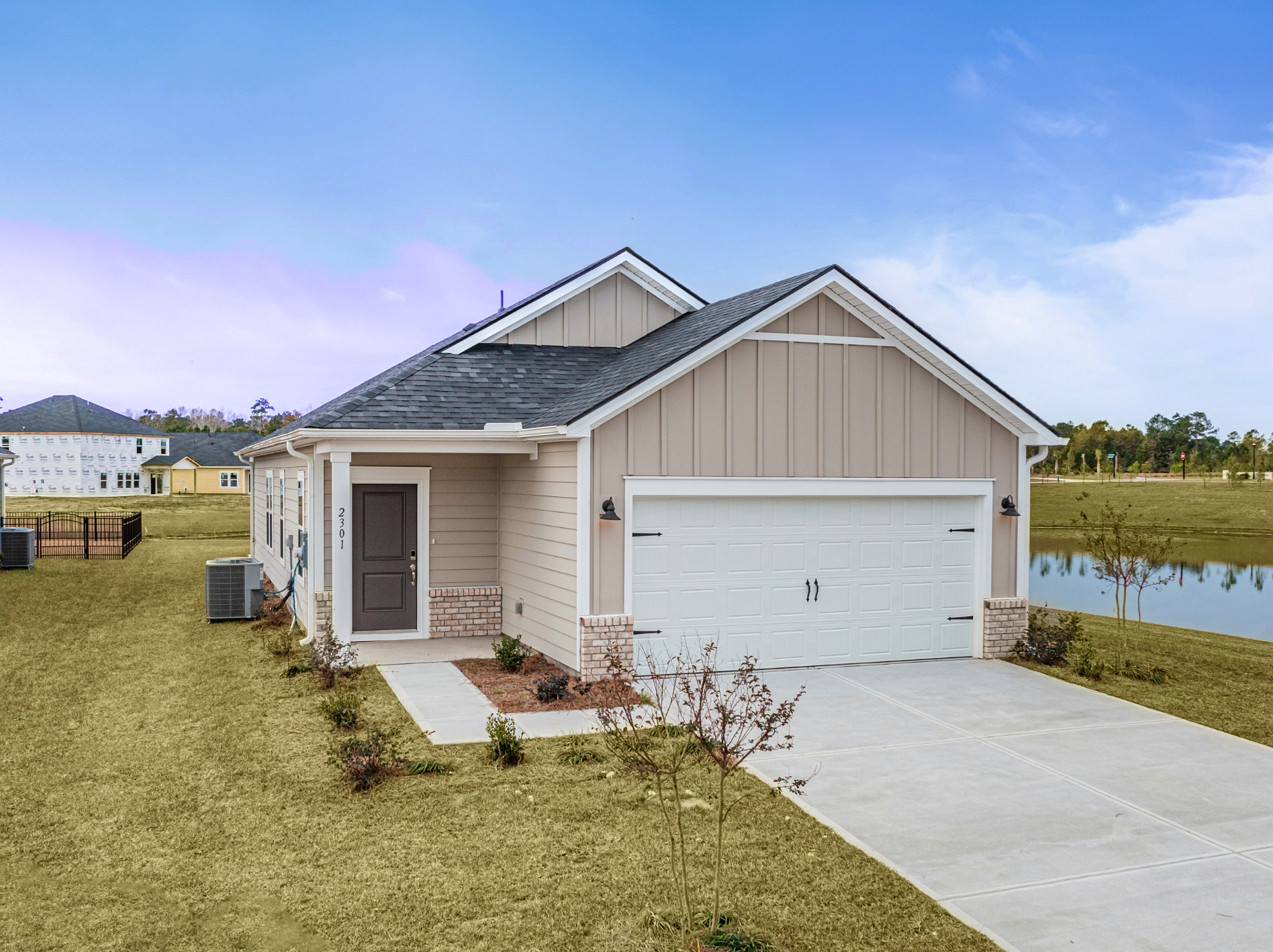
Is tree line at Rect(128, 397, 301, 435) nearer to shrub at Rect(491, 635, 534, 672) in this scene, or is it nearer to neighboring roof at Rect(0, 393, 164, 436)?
neighboring roof at Rect(0, 393, 164, 436)

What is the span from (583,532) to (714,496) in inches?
65.0

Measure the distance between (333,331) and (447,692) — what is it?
4569 centimetres

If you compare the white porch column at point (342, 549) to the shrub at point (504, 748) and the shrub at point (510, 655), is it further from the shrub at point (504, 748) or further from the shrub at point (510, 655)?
the shrub at point (504, 748)

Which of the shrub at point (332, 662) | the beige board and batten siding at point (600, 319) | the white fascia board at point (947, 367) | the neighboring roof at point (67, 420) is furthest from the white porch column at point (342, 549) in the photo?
the neighboring roof at point (67, 420)

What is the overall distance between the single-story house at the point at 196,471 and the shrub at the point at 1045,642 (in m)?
67.8

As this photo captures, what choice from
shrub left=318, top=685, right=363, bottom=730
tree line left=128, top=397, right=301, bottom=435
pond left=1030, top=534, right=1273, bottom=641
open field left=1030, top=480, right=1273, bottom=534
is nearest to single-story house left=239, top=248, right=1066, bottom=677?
shrub left=318, top=685, right=363, bottom=730

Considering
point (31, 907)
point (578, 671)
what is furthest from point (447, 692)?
point (31, 907)

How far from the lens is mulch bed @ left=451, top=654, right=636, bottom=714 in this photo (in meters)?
9.42

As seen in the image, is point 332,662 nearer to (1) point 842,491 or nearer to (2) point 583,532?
(2) point 583,532

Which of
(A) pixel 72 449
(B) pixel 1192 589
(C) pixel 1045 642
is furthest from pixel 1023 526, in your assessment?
(A) pixel 72 449

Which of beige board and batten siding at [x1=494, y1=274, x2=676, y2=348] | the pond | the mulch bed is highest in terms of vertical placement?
beige board and batten siding at [x1=494, y1=274, x2=676, y2=348]

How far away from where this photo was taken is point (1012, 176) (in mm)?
23797

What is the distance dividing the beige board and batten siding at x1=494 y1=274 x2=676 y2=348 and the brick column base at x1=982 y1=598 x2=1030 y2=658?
661 centimetres

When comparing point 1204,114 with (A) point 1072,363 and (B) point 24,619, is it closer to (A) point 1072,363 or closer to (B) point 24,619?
(A) point 1072,363
